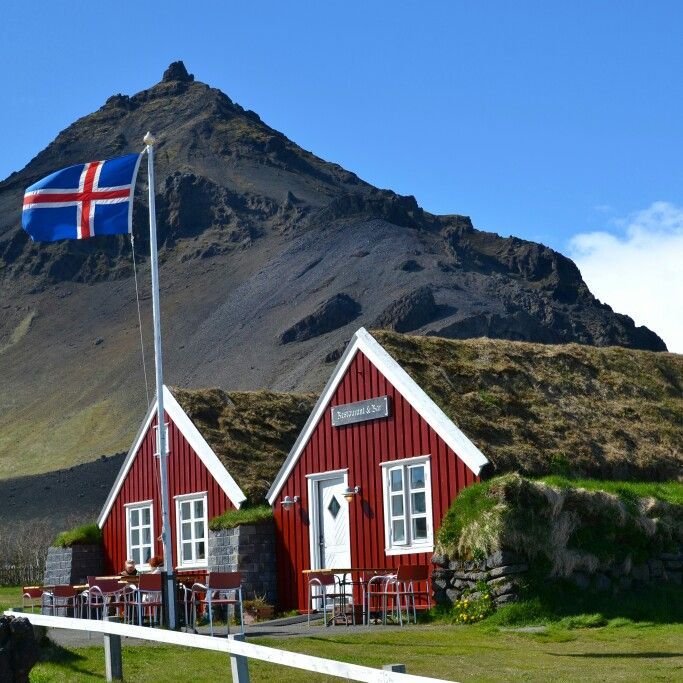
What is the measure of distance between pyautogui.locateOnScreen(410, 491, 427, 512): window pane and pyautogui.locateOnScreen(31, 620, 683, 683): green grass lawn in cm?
416

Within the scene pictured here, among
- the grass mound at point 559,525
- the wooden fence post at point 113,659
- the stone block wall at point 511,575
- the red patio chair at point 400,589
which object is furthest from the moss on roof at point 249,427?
the wooden fence post at point 113,659

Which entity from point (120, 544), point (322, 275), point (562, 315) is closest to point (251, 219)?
point (322, 275)

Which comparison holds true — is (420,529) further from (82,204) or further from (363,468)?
(82,204)

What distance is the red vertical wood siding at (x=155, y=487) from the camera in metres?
25.9

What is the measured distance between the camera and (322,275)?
142 meters

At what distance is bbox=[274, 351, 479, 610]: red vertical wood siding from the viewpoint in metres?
20.9

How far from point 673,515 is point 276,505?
7984 millimetres

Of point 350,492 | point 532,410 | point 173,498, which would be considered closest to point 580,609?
point 532,410

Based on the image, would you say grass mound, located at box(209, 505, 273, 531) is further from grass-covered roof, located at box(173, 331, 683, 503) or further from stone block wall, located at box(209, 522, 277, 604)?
grass-covered roof, located at box(173, 331, 683, 503)

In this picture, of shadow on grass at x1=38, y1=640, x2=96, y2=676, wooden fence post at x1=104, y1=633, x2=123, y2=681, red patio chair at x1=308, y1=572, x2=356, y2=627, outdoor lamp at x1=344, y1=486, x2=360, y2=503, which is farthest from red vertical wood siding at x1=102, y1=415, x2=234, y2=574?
wooden fence post at x1=104, y1=633, x2=123, y2=681

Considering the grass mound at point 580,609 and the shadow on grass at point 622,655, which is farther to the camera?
the grass mound at point 580,609

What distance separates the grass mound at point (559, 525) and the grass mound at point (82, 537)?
11.9 m

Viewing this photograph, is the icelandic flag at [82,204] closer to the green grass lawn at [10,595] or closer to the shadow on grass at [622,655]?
the shadow on grass at [622,655]

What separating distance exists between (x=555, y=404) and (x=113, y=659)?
12.9 m
